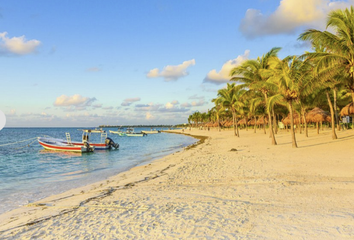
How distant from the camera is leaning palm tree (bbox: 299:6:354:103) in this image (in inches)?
529

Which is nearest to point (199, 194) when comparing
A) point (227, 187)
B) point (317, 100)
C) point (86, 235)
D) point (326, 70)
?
point (227, 187)

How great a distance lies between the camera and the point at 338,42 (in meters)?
13.7

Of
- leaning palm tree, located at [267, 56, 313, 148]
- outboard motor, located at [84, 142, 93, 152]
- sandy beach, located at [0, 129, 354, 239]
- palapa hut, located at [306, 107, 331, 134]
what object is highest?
leaning palm tree, located at [267, 56, 313, 148]

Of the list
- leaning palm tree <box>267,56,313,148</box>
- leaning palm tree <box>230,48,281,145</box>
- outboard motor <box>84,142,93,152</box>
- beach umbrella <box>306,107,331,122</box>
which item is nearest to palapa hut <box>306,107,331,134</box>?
beach umbrella <box>306,107,331,122</box>

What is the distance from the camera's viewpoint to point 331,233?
4195 millimetres

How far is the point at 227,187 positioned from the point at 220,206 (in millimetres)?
2058

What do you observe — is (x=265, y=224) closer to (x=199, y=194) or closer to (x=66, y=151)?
(x=199, y=194)

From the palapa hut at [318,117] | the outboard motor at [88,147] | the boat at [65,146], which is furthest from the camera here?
the palapa hut at [318,117]

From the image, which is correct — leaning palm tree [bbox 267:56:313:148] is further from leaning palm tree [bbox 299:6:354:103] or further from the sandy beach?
the sandy beach

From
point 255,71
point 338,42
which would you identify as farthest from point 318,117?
point 338,42

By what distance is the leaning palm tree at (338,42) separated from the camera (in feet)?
44.1

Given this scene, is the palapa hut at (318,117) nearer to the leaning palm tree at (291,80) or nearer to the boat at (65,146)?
the leaning palm tree at (291,80)

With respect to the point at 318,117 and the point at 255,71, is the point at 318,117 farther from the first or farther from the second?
the point at 255,71

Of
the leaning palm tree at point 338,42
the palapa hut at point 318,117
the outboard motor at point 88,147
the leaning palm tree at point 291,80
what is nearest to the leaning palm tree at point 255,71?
the leaning palm tree at point 291,80
